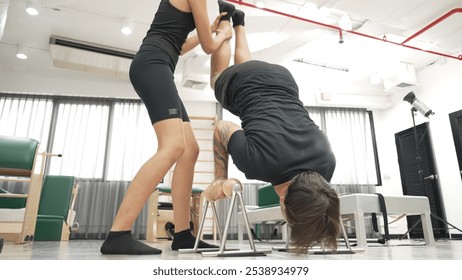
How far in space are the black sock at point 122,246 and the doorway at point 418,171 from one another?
5.22 meters

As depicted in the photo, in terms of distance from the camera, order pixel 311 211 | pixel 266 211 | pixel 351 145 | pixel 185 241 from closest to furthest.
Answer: pixel 311 211, pixel 185 241, pixel 266 211, pixel 351 145

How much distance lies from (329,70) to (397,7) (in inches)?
90.9

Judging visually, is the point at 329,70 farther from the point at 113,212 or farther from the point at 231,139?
the point at 231,139

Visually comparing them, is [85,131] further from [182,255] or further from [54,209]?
[182,255]

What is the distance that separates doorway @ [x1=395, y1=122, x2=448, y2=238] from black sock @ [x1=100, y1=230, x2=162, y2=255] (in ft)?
17.1

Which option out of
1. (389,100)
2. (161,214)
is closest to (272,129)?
(161,214)

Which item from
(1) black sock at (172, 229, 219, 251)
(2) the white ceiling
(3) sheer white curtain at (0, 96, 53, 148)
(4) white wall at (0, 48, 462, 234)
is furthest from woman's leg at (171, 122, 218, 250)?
(3) sheer white curtain at (0, 96, 53, 148)

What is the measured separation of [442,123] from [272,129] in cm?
569

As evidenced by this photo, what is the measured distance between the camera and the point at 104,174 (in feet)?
19.1

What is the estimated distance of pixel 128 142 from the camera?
19.8ft

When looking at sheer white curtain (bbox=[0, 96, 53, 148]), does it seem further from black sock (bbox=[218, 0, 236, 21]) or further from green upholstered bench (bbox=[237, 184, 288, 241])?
black sock (bbox=[218, 0, 236, 21])

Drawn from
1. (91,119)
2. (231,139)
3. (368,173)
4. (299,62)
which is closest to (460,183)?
(368,173)

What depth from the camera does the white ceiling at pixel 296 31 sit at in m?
4.11
